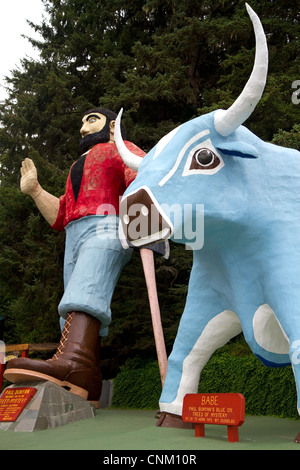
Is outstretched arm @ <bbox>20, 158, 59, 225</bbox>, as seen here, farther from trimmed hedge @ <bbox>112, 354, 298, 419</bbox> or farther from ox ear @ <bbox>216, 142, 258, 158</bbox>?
ox ear @ <bbox>216, 142, 258, 158</bbox>

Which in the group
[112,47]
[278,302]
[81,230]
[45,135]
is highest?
[112,47]

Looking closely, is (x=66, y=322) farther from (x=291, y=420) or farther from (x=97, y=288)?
(x=291, y=420)

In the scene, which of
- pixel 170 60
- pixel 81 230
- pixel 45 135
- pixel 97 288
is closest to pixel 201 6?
pixel 170 60

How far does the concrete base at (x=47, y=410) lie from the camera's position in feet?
14.0

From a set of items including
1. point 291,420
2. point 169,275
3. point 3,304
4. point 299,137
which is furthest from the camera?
point 3,304

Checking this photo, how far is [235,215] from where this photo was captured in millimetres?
3713

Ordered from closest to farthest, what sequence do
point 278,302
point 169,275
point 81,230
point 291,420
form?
point 278,302
point 291,420
point 81,230
point 169,275

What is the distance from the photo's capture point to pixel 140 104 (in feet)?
31.6

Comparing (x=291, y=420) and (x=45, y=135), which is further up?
(x=45, y=135)

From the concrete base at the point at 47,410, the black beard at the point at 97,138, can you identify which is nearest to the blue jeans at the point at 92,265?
the concrete base at the point at 47,410

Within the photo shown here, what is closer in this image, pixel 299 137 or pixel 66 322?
pixel 66 322

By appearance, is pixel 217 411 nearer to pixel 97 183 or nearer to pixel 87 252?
pixel 87 252

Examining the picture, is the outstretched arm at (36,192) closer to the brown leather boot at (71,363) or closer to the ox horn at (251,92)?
the brown leather boot at (71,363)

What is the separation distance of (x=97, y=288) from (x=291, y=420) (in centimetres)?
236
